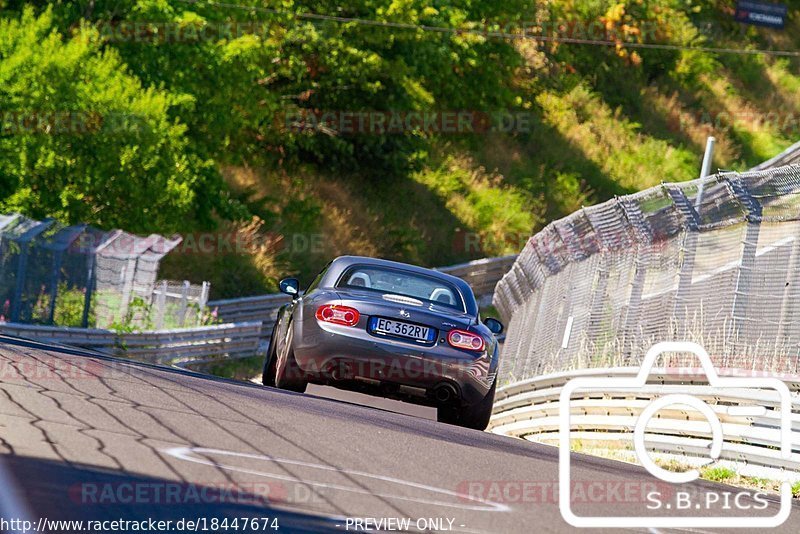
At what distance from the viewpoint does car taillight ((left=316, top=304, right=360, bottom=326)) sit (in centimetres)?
1176

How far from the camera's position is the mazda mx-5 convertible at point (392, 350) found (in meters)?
11.7

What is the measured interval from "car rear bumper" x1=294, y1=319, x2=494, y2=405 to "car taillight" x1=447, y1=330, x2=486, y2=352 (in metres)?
0.05

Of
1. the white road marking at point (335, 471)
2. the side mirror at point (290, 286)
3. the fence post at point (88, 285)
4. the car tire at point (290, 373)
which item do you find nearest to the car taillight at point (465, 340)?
the car tire at point (290, 373)

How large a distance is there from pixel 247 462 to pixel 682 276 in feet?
25.1

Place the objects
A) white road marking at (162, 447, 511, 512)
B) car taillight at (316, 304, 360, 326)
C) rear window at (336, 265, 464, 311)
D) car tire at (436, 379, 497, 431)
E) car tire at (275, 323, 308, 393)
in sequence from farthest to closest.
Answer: rear window at (336, 265, 464, 311) < car tire at (436, 379, 497, 431) < car tire at (275, 323, 308, 393) < car taillight at (316, 304, 360, 326) < white road marking at (162, 447, 511, 512)

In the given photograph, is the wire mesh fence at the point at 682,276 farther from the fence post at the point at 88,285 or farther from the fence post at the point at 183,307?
the fence post at the point at 183,307

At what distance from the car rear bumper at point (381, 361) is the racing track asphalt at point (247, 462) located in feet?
2.50

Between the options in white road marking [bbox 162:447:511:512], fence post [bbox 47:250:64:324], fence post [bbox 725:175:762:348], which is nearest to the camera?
white road marking [bbox 162:447:511:512]

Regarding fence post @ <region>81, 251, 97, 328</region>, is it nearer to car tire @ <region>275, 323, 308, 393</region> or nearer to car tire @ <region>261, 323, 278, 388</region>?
car tire @ <region>261, 323, 278, 388</region>

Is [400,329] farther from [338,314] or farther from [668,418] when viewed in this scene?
[668,418]

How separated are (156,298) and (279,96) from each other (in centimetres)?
1827

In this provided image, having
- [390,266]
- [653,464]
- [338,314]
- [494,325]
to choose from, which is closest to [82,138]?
[494,325]

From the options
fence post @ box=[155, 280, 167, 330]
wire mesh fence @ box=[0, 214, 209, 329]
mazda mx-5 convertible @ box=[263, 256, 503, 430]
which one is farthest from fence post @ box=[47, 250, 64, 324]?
mazda mx-5 convertible @ box=[263, 256, 503, 430]

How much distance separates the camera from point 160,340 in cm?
2220
